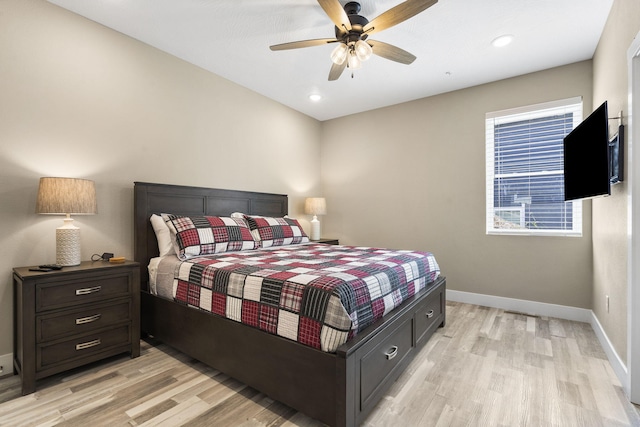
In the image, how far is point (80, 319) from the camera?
7.06 ft

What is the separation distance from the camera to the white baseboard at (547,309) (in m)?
2.38

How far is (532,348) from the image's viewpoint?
2.58m

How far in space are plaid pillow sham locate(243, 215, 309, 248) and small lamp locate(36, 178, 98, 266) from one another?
58.7 inches

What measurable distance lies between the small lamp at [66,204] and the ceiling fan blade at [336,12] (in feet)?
7.02

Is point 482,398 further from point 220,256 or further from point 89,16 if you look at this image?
point 89,16

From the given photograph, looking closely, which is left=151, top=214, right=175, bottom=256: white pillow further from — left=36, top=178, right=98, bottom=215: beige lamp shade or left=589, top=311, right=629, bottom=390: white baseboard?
left=589, top=311, right=629, bottom=390: white baseboard

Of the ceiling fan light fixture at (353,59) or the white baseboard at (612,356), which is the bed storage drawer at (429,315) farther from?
the ceiling fan light fixture at (353,59)

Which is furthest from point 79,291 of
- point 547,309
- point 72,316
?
point 547,309

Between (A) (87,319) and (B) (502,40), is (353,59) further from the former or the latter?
(A) (87,319)

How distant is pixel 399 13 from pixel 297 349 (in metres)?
2.20

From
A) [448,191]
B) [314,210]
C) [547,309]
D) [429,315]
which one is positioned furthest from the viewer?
[314,210]

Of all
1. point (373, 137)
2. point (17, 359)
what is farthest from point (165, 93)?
point (373, 137)

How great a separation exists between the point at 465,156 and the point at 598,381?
2.64 meters

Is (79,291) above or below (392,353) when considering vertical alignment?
above
